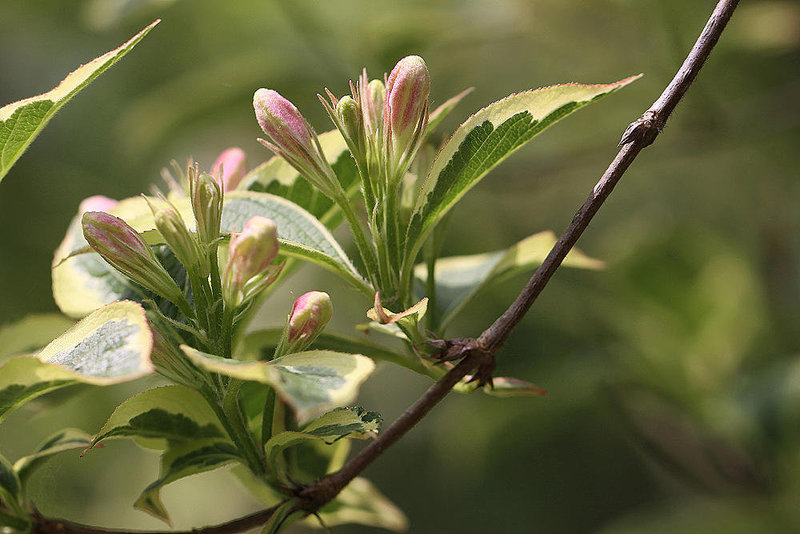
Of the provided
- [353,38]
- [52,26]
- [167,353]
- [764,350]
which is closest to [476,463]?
[764,350]

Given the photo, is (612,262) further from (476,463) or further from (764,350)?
(476,463)

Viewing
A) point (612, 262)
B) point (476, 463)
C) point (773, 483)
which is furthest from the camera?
point (476, 463)

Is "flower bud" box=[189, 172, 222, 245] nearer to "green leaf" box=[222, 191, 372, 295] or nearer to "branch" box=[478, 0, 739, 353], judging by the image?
"green leaf" box=[222, 191, 372, 295]

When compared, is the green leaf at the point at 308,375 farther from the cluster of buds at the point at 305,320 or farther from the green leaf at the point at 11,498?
the green leaf at the point at 11,498

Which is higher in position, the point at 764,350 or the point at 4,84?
the point at 4,84

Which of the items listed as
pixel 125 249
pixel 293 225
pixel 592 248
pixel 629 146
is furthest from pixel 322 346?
pixel 592 248

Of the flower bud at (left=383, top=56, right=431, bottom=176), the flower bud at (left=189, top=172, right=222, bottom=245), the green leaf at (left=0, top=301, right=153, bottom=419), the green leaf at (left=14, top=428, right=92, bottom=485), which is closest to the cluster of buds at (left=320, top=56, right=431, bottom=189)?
the flower bud at (left=383, top=56, right=431, bottom=176)

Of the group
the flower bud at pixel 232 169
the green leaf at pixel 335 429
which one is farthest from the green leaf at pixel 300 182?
the green leaf at pixel 335 429
